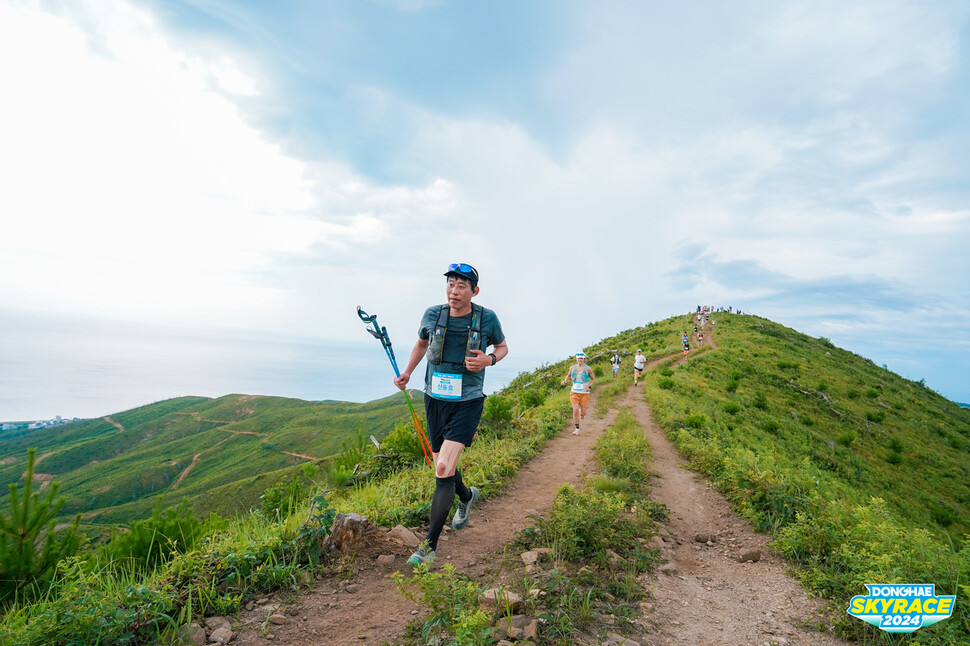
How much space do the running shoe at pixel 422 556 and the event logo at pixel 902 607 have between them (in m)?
3.22

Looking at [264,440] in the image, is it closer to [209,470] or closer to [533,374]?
[209,470]

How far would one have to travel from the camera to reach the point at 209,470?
11406 cm

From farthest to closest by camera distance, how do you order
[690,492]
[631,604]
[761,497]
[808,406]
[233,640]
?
[808,406] → [690,492] → [761,497] → [631,604] → [233,640]

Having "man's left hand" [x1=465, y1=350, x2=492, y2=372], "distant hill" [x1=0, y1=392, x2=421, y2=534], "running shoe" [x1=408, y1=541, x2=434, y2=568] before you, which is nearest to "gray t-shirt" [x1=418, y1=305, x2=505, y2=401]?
"man's left hand" [x1=465, y1=350, x2=492, y2=372]

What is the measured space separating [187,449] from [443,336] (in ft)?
531

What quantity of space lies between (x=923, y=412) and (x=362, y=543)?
114 feet

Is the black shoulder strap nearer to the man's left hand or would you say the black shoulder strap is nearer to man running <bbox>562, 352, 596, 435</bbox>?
the man's left hand

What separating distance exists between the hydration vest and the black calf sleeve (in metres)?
1.22

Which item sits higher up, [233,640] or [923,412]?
[923,412]

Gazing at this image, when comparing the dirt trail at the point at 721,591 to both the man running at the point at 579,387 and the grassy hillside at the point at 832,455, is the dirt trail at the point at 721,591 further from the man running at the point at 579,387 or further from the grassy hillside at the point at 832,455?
the man running at the point at 579,387

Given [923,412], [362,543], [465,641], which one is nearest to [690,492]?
[362,543]

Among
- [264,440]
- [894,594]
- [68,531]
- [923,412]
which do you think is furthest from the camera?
[264,440]

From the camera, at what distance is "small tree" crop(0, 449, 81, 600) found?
423cm

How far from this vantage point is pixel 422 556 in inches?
161
